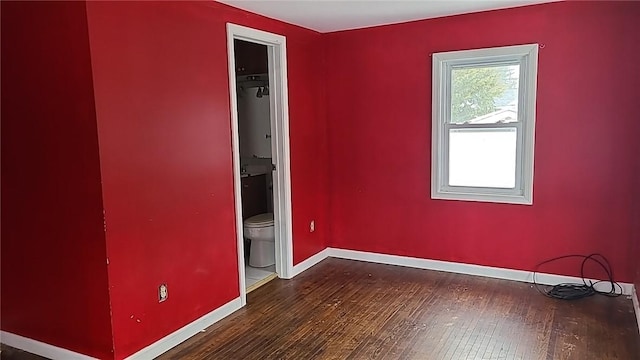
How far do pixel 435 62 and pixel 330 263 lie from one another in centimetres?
210

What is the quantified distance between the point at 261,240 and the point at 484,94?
7.64 feet

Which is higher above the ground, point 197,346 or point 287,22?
point 287,22

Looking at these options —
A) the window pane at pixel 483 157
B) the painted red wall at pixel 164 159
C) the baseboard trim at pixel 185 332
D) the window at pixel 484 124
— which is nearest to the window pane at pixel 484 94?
the window at pixel 484 124

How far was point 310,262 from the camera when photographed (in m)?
4.54

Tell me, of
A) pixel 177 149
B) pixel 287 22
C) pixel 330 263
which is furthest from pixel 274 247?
pixel 287 22

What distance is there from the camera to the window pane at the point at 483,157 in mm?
3896

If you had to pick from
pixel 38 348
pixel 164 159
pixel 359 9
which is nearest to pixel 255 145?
pixel 359 9

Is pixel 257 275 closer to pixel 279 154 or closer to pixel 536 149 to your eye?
pixel 279 154

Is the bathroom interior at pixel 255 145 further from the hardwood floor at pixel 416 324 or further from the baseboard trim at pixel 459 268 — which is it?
the baseboard trim at pixel 459 268

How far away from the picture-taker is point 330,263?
182 inches

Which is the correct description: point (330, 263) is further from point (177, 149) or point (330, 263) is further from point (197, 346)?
point (177, 149)

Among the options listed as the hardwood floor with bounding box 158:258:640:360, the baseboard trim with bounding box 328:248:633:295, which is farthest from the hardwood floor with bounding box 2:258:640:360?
the baseboard trim with bounding box 328:248:633:295

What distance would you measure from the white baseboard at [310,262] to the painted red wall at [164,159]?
0.92 meters

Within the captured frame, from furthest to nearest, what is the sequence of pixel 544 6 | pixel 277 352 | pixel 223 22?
pixel 544 6
pixel 223 22
pixel 277 352
